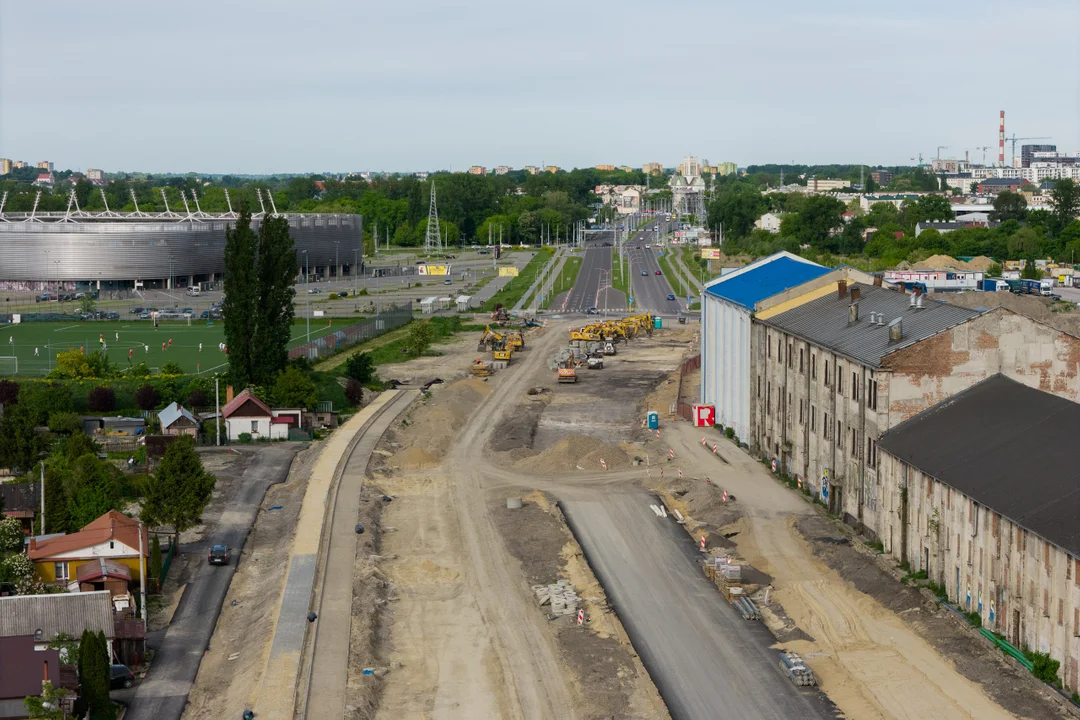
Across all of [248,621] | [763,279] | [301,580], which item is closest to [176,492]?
[301,580]

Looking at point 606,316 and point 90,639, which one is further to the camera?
point 606,316

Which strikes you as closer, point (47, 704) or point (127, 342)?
point (47, 704)

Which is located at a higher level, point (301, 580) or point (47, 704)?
point (47, 704)

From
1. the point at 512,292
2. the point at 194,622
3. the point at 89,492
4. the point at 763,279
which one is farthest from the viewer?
the point at 512,292

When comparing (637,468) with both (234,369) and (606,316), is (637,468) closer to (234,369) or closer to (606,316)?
(234,369)

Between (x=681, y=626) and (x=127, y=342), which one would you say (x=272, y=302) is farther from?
(x=681, y=626)

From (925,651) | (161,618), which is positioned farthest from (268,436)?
(925,651)
